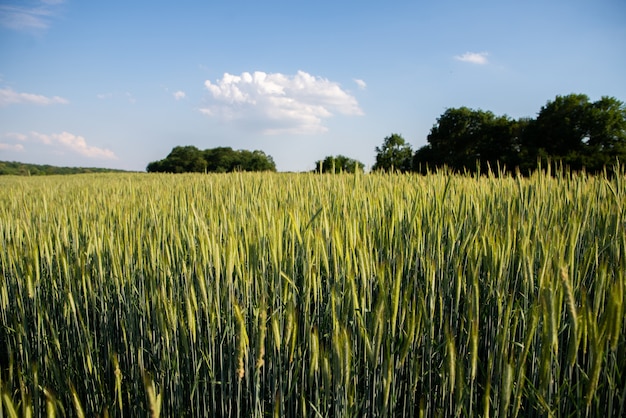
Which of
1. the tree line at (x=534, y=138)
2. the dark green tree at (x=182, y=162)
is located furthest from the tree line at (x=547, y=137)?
the dark green tree at (x=182, y=162)

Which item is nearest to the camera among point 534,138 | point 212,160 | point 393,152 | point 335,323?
point 335,323

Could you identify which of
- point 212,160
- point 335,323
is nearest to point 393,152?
point 212,160

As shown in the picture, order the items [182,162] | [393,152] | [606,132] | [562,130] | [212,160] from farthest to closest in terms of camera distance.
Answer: [212,160] → [182,162] → [393,152] → [562,130] → [606,132]

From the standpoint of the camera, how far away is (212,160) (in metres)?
50.3

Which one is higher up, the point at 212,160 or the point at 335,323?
the point at 212,160

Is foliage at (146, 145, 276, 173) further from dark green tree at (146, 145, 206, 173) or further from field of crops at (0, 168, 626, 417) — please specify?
field of crops at (0, 168, 626, 417)

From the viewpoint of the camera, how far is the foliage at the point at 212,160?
46.1m

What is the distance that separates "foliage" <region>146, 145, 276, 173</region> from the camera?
46.1 meters

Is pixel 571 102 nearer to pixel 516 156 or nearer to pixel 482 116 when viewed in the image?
pixel 516 156

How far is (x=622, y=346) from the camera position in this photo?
1.04 meters

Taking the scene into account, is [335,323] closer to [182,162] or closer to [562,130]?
[562,130]

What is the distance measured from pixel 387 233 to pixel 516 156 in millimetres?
23168

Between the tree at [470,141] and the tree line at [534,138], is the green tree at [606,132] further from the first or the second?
the tree at [470,141]

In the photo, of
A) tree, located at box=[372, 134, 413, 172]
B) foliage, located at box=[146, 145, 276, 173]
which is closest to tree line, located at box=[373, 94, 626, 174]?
tree, located at box=[372, 134, 413, 172]
